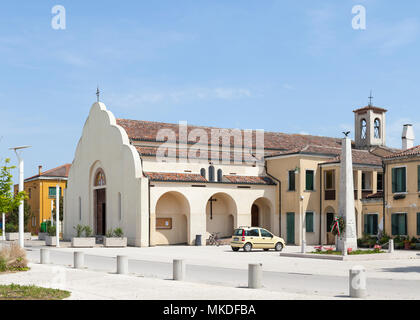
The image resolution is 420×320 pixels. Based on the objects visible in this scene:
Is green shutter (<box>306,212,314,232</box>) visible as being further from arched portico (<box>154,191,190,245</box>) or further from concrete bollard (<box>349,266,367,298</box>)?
concrete bollard (<box>349,266,367,298</box>)

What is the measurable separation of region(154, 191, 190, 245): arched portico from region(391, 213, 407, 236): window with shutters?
14.4 m

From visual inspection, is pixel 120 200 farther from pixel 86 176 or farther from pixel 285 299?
pixel 285 299

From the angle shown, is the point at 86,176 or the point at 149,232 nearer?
the point at 149,232

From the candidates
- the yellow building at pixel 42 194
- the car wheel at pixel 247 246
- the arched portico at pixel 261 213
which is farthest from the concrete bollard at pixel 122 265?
the yellow building at pixel 42 194

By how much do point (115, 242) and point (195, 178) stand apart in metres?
7.72

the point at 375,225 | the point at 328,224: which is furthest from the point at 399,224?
the point at 328,224

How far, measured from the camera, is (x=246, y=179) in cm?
4638

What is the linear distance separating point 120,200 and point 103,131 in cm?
617

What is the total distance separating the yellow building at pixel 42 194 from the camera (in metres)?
65.8

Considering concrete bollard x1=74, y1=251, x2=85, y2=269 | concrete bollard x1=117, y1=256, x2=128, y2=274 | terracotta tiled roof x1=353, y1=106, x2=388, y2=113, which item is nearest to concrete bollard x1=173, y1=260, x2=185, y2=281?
concrete bollard x1=117, y1=256, x2=128, y2=274

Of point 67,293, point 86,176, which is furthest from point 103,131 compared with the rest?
point 67,293

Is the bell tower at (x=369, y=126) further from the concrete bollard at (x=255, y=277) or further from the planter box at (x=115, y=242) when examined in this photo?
the concrete bollard at (x=255, y=277)

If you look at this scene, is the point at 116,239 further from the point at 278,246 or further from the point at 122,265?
the point at 122,265

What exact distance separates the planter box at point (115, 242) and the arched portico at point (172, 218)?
10.2ft
